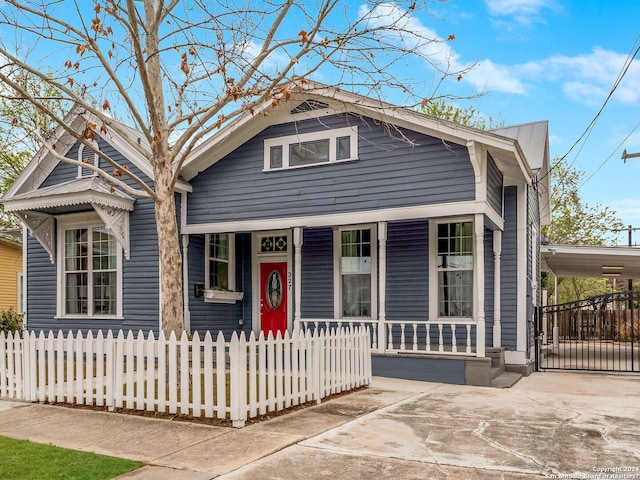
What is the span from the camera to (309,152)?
11422mm

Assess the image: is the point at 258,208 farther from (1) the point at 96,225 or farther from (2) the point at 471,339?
(2) the point at 471,339

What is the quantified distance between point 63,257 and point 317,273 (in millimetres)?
6010

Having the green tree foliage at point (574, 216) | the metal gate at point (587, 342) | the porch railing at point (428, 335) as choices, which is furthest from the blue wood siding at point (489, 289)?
the green tree foliage at point (574, 216)

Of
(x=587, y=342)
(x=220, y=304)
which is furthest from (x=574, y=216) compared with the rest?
(x=220, y=304)

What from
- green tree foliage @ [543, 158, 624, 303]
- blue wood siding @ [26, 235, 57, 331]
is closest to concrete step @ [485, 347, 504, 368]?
blue wood siding @ [26, 235, 57, 331]

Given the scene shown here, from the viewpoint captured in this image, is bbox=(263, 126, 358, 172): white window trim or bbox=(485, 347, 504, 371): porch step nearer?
bbox=(485, 347, 504, 371): porch step

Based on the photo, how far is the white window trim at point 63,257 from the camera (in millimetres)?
12547

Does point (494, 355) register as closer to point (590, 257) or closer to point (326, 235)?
point (326, 235)

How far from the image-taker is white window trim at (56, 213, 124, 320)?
1255 cm

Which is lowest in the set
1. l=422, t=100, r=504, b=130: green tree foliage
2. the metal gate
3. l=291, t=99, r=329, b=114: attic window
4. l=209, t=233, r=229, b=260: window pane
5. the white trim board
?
the metal gate

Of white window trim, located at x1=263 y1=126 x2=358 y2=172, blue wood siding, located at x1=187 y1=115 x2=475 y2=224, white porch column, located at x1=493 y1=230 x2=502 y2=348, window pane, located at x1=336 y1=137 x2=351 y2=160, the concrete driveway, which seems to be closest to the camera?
the concrete driveway

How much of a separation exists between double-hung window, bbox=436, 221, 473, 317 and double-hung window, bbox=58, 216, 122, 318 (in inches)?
275

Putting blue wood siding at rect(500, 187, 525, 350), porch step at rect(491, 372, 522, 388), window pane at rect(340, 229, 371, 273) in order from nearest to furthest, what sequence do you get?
porch step at rect(491, 372, 522, 388) < blue wood siding at rect(500, 187, 525, 350) < window pane at rect(340, 229, 371, 273)

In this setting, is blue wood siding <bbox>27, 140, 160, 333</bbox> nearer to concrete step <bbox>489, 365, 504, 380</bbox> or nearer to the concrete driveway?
the concrete driveway
